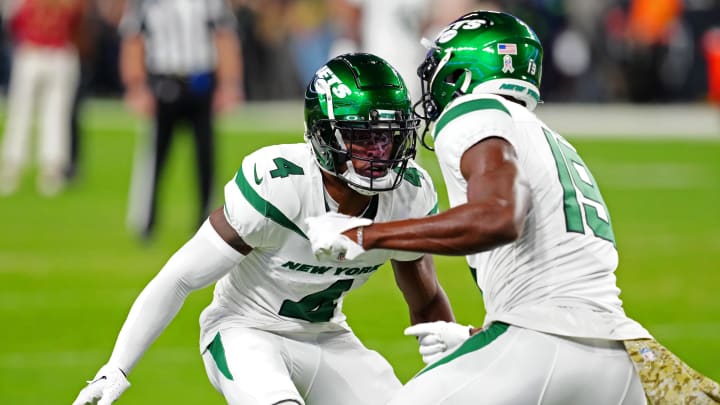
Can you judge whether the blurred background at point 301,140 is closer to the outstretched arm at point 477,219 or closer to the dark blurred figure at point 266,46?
the dark blurred figure at point 266,46

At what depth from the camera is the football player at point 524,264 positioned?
129 inches

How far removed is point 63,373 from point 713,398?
387 cm

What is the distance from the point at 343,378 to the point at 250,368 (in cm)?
37

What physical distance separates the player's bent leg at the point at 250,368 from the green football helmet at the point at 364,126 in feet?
1.86

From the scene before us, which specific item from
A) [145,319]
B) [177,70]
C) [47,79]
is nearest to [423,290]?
[145,319]

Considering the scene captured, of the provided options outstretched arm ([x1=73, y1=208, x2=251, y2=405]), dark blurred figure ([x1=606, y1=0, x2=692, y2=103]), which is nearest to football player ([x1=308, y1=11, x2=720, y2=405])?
outstretched arm ([x1=73, y1=208, x2=251, y2=405])

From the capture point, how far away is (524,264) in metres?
3.58

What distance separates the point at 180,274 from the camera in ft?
12.9

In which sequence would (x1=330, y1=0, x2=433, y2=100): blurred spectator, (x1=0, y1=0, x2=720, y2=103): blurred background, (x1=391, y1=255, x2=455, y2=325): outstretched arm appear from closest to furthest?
(x1=391, y1=255, x2=455, y2=325): outstretched arm → (x1=330, y1=0, x2=433, y2=100): blurred spectator → (x1=0, y1=0, x2=720, y2=103): blurred background

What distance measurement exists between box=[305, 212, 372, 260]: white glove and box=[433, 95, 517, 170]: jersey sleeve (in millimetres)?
285

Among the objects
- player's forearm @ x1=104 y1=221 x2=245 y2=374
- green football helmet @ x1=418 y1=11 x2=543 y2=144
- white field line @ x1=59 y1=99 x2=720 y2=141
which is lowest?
white field line @ x1=59 y1=99 x2=720 y2=141

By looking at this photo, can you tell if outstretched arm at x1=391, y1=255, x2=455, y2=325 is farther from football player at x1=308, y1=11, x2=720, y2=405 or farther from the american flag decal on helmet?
the american flag decal on helmet

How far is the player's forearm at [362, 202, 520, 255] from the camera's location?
127 inches

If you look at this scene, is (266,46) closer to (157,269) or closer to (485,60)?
(157,269)
